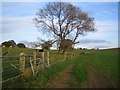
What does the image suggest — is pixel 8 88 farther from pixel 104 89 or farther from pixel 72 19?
pixel 72 19

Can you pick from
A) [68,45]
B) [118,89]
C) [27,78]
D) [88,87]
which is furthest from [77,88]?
[68,45]

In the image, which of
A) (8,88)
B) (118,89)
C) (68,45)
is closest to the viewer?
(118,89)

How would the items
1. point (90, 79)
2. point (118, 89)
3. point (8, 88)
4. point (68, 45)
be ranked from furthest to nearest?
1. point (68, 45)
2. point (90, 79)
3. point (8, 88)
4. point (118, 89)

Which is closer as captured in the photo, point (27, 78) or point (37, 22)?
point (27, 78)

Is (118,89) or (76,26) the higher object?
(76,26)

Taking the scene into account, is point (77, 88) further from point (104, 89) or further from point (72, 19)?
point (72, 19)

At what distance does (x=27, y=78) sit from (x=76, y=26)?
156ft

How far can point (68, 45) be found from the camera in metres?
59.9

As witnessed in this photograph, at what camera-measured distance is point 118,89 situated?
36.5ft

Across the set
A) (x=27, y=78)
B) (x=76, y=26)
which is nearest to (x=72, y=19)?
(x=76, y=26)

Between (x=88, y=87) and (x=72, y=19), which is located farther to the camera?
(x=72, y=19)

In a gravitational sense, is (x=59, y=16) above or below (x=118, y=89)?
above

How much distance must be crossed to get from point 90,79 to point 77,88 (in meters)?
2.51

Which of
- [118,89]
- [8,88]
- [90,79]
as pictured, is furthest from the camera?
[90,79]
